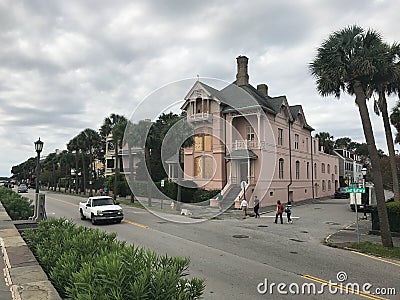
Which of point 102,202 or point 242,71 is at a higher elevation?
point 242,71

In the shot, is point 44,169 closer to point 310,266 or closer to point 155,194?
A: point 155,194

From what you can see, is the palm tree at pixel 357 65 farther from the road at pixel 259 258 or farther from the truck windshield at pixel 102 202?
the truck windshield at pixel 102 202

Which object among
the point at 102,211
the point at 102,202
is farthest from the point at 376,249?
the point at 102,202

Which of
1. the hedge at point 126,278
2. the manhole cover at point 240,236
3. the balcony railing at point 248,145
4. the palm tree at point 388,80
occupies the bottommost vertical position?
the manhole cover at point 240,236

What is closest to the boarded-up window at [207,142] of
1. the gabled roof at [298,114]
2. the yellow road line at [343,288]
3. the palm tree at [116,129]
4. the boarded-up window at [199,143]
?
the boarded-up window at [199,143]

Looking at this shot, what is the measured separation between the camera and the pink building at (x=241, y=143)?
3331 centimetres

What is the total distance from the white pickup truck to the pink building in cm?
1280

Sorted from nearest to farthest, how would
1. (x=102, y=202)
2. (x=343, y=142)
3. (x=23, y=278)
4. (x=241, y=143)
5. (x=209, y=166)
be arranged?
(x=23, y=278)
(x=102, y=202)
(x=241, y=143)
(x=209, y=166)
(x=343, y=142)

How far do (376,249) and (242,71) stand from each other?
2944 cm

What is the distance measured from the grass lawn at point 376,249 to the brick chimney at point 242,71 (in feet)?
90.7

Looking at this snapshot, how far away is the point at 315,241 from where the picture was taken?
1593 centimetres

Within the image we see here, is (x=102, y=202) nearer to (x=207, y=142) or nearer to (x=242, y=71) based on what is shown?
(x=207, y=142)

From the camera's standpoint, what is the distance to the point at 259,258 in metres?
11.6

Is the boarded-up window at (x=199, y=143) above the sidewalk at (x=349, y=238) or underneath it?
above
